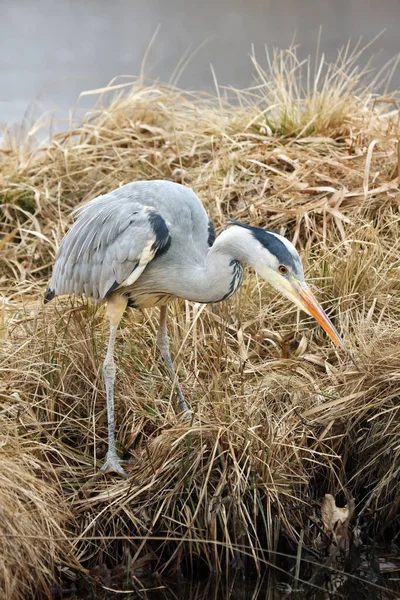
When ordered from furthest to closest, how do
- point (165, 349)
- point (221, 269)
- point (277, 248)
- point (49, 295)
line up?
point (49, 295) < point (165, 349) < point (221, 269) < point (277, 248)

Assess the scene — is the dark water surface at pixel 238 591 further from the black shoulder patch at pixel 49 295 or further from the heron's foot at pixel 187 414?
the black shoulder patch at pixel 49 295

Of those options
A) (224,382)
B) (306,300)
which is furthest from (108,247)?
(306,300)

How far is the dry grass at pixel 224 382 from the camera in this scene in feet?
12.2

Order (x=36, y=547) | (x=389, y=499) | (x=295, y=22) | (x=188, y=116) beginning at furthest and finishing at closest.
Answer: (x=295, y=22)
(x=188, y=116)
(x=389, y=499)
(x=36, y=547)

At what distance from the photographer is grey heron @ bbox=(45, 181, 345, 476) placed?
3846 millimetres

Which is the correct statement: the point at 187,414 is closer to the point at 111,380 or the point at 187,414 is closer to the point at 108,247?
the point at 111,380

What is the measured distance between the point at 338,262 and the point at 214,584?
2.05 m

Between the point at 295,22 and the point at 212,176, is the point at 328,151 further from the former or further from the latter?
the point at 295,22

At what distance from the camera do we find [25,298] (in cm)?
540

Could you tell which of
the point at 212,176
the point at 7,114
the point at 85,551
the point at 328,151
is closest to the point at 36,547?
the point at 85,551

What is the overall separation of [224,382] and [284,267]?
750 mm

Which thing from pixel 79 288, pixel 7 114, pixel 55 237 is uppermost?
pixel 79 288

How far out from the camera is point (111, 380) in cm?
415

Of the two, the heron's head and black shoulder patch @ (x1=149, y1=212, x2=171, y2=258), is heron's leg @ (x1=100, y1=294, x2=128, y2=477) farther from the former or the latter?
the heron's head
